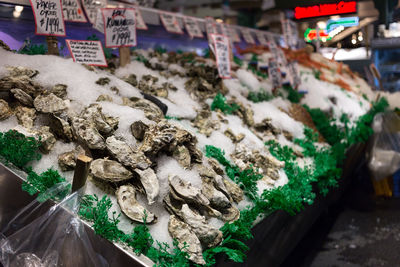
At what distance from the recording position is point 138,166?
1.68 m

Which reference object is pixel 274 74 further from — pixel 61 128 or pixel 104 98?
pixel 61 128

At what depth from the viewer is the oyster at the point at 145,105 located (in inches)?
87.1

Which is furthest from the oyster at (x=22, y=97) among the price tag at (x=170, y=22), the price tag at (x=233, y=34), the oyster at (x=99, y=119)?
the price tag at (x=233, y=34)

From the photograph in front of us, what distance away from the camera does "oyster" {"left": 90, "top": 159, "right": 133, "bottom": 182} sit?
1.61 meters

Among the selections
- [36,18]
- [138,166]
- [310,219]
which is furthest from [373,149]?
[36,18]

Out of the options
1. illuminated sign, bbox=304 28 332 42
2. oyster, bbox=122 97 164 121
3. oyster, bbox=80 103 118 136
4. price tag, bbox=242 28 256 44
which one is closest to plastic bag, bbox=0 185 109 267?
oyster, bbox=80 103 118 136

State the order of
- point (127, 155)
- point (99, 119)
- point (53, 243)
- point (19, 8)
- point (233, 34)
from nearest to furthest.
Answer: point (53, 243), point (127, 155), point (99, 119), point (19, 8), point (233, 34)

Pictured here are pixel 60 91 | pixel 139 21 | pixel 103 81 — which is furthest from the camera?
pixel 139 21

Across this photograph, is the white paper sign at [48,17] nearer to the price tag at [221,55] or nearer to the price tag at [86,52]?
the price tag at [86,52]

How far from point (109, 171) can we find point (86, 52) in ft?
4.39

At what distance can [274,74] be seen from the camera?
4168mm

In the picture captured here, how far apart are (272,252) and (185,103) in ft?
4.46

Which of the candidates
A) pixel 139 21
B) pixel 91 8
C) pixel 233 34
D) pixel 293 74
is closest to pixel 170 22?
pixel 139 21

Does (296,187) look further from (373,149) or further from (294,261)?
(373,149)
